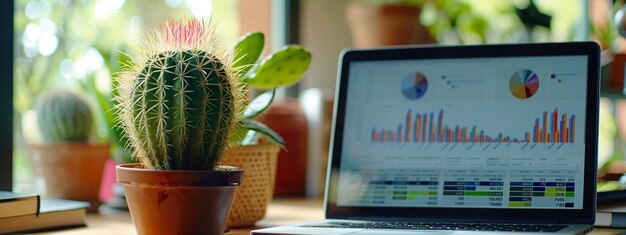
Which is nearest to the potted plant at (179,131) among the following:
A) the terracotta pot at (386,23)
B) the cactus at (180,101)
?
the cactus at (180,101)

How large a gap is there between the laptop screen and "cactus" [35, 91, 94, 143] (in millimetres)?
509

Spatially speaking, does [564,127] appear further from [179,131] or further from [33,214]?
[33,214]

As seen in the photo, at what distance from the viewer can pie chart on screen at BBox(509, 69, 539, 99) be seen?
0.98 m

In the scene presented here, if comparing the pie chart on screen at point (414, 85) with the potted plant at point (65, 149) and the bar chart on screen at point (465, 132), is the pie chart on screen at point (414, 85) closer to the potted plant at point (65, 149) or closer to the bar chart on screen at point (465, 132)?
the bar chart on screen at point (465, 132)

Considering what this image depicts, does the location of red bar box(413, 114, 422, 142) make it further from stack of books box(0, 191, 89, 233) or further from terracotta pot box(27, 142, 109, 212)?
terracotta pot box(27, 142, 109, 212)

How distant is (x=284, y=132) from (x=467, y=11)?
25.6 inches

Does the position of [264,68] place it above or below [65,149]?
above

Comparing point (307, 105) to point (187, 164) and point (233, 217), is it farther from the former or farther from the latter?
point (187, 164)

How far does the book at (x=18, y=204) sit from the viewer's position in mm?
955

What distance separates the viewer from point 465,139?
994mm

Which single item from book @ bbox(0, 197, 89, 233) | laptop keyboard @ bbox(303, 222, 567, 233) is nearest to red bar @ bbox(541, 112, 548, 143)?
laptop keyboard @ bbox(303, 222, 567, 233)

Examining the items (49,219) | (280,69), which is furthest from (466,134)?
(49,219)

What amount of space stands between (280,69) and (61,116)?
1.44ft

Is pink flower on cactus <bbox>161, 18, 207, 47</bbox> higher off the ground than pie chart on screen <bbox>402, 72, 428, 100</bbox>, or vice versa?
pink flower on cactus <bbox>161, 18, 207, 47</bbox>
